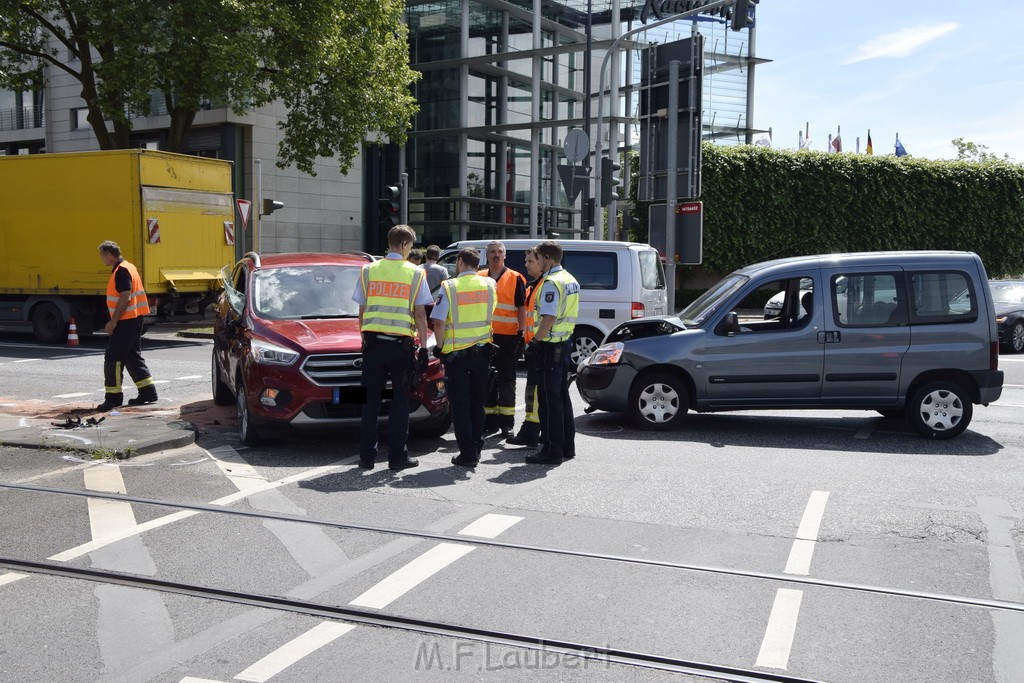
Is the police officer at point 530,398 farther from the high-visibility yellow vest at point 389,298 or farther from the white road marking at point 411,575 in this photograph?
the white road marking at point 411,575

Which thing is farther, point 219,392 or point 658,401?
point 219,392

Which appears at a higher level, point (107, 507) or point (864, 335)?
point (864, 335)

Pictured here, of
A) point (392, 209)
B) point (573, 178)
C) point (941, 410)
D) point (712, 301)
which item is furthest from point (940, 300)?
point (392, 209)

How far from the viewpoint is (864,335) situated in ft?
30.9

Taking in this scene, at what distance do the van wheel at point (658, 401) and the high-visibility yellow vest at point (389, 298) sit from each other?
2.89m

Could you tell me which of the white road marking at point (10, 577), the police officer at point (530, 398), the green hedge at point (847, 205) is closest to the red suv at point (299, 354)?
the police officer at point (530, 398)

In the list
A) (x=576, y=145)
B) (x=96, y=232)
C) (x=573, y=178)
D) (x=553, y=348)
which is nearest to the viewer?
(x=553, y=348)

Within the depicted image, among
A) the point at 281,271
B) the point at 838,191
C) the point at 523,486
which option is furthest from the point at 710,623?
the point at 838,191

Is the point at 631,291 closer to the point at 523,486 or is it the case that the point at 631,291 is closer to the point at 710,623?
the point at 523,486

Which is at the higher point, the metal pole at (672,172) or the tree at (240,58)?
the tree at (240,58)

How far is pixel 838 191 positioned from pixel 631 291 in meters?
17.7

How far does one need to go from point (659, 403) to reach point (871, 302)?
2171mm

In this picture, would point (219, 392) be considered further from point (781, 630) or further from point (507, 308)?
point (781, 630)

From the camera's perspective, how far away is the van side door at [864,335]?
940cm
